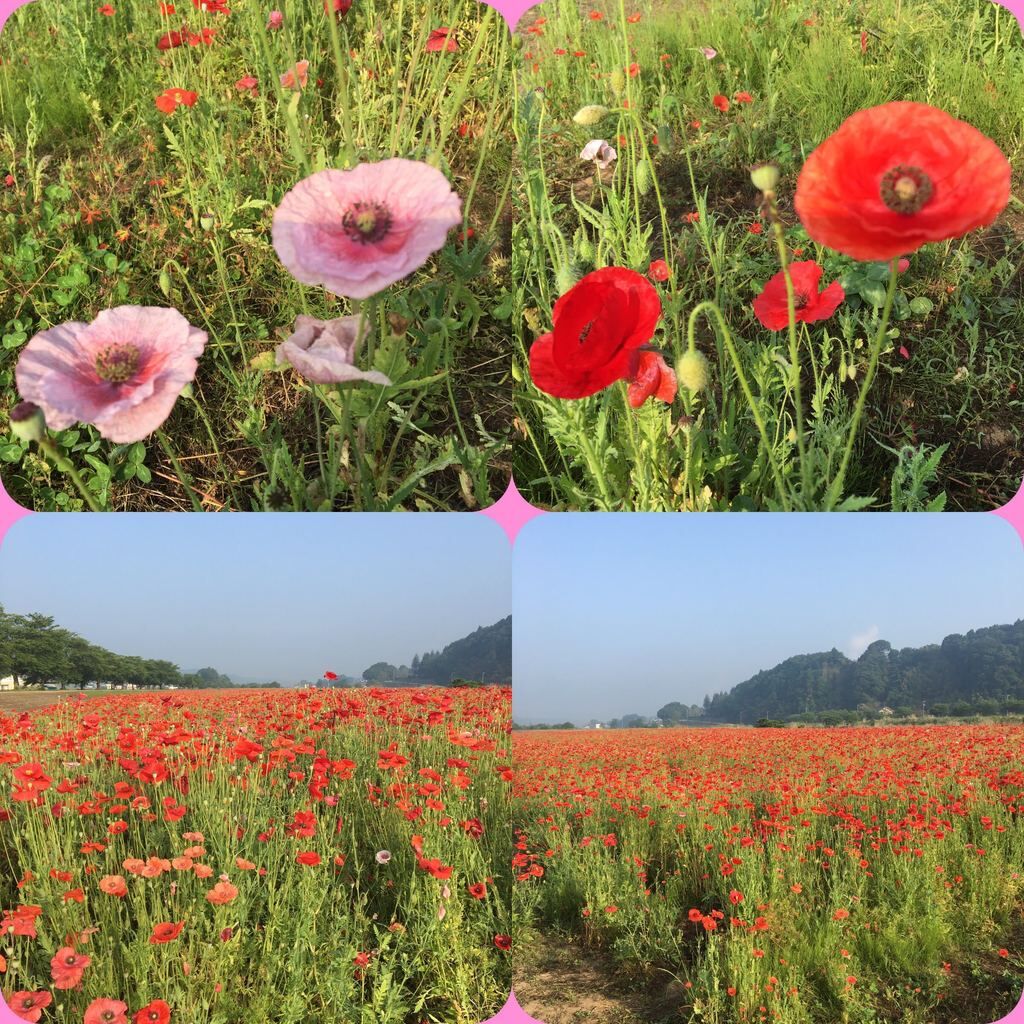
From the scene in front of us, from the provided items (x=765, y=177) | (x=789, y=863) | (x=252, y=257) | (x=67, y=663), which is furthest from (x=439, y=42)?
(x=789, y=863)

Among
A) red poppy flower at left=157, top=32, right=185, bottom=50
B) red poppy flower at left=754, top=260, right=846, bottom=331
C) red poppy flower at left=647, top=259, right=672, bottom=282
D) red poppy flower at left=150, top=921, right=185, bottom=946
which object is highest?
red poppy flower at left=157, top=32, right=185, bottom=50

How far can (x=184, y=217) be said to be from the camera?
1.68 m

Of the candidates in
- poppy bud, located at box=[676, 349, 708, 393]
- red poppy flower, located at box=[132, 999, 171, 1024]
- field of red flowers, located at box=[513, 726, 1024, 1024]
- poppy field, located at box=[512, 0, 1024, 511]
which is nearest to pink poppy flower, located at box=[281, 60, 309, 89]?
poppy field, located at box=[512, 0, 1024, 511]

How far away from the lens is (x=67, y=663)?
4.53 feet

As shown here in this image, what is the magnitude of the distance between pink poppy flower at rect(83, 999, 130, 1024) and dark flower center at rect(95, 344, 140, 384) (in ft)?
2.91

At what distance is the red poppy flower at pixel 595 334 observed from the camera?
105 centimetres

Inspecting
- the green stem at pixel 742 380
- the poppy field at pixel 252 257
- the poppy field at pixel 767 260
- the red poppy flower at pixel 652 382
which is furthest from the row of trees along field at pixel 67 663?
the green stem at pixel 742 380

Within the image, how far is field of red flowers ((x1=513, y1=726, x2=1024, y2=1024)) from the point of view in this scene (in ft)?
4.50

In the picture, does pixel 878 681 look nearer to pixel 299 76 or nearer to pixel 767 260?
pixel 767 260

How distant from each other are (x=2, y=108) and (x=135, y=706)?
1.35m

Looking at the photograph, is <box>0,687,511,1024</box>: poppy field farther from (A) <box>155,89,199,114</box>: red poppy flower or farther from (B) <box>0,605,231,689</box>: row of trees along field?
(A) <box>155,89,199,114</box>: red poppy flower

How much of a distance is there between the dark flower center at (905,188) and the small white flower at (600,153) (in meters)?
0.68

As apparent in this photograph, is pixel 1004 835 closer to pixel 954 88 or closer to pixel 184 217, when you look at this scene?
pixel 954 88

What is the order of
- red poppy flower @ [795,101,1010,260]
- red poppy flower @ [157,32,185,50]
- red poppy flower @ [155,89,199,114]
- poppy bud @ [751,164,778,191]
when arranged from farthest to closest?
red poppy flower @ [157,32,185,50] → red poppy flower @ [155,89,199,114] → poppy bud @ [751,164,778,191] → red poppy flower @ [795,101,1010,260]
